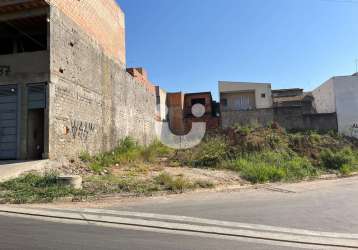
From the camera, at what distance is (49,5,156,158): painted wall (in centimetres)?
1686

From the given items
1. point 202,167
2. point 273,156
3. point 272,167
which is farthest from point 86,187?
point 273,156

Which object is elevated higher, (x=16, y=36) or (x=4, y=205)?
(x=16, y=36)

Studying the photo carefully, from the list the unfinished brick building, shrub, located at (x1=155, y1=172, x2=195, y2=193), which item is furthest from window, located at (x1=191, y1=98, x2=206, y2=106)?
shrub, located at (x1=155, y1=172, x2=195, y2=193)

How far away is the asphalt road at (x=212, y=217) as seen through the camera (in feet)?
20.6

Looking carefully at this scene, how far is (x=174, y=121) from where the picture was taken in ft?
159

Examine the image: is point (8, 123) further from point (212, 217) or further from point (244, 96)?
point (244, 96)

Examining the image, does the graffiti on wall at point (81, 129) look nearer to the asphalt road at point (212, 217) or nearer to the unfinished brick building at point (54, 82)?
the unfinished brick building at point (54, 82)

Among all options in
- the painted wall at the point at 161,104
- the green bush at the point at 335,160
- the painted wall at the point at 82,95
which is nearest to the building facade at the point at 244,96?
the painted wall at the point at 161,104

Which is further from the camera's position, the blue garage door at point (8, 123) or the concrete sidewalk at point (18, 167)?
the blue garage door at point (8, 123)

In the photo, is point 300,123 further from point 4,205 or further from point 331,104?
point 4,205

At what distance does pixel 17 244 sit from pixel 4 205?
4.98 metres

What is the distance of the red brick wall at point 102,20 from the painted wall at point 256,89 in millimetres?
21186

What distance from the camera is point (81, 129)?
1911 centimetres

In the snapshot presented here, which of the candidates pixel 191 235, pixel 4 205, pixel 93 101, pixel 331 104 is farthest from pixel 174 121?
pixel 191 235
